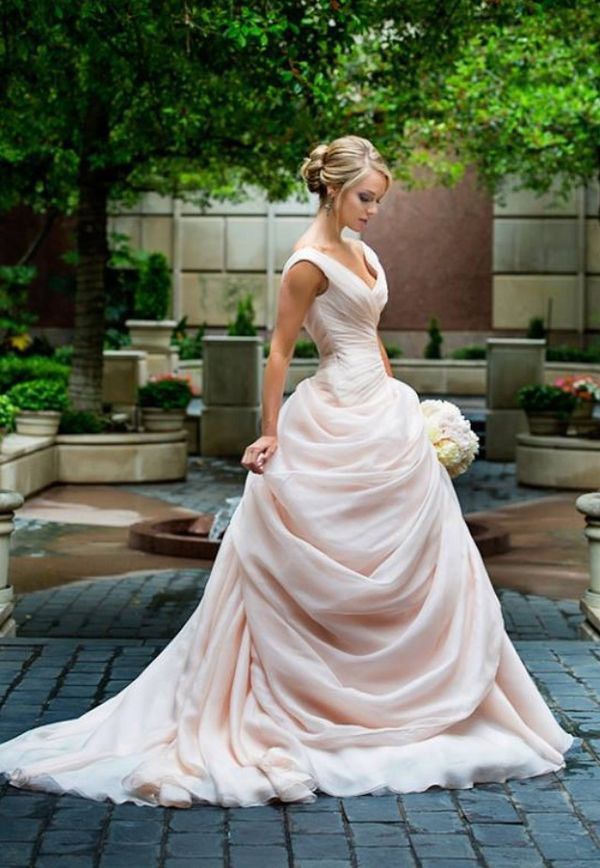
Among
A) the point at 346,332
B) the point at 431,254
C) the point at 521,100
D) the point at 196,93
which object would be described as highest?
the point at 521,100

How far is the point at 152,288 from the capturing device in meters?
30.4

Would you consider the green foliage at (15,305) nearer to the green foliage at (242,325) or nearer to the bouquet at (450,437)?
the green foliage at (242,325)

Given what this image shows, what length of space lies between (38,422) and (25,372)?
494 cm

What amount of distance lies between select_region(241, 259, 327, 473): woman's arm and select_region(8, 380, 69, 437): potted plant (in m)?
13.0

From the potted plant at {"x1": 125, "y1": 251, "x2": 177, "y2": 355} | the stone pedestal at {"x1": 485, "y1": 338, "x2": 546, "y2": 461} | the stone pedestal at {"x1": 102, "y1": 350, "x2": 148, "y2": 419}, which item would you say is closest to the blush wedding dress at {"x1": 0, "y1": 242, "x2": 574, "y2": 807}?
the stone pedestal at {"x1": 485, "y1": 338, "x2": 546, "y2": 461}

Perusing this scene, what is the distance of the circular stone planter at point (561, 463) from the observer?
64.3ft

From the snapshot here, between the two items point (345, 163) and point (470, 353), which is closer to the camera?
point (345, 163)

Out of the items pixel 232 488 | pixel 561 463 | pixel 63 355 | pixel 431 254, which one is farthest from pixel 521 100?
pixel 431 254

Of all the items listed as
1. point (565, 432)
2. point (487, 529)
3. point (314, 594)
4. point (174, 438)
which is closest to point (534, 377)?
point (565, 432)

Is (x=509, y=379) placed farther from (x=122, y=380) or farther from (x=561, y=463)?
(x=122, y=380)

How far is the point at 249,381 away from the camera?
76.4 ft

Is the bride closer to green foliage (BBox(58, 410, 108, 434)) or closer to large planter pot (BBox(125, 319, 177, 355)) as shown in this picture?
green foliage (BBox(58, 410, 108, 434))

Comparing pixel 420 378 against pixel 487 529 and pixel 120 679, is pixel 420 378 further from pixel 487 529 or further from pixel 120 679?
pixel 120 679

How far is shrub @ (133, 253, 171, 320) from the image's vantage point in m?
30.1
